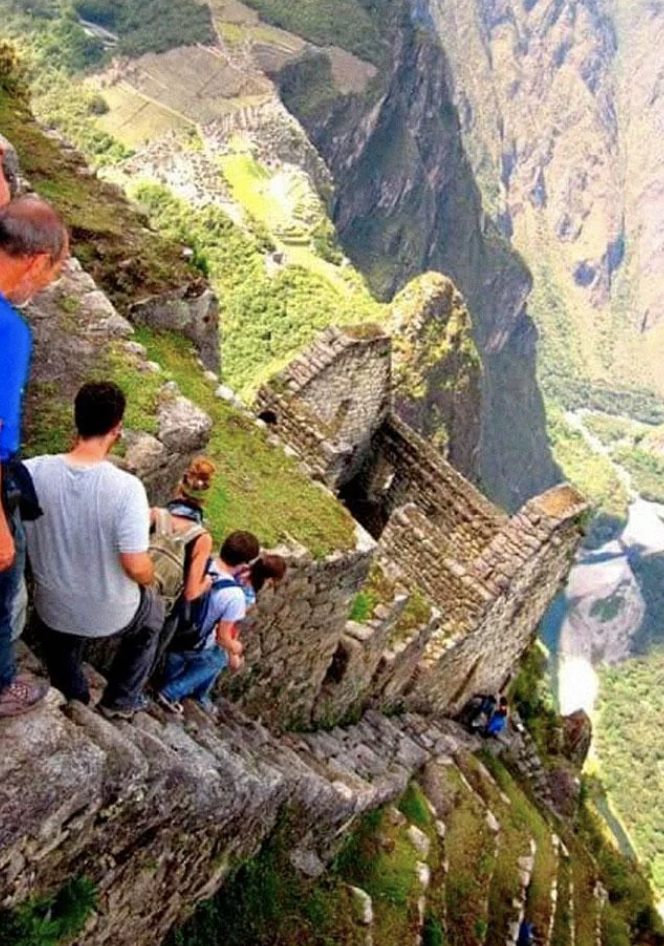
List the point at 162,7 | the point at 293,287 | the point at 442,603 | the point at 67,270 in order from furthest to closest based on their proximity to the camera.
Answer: the point at 162,7
the point at 293,287
the point at 442,603
the point at 67,270

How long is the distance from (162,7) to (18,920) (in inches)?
4563

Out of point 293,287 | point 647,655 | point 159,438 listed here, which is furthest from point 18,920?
point 647,655

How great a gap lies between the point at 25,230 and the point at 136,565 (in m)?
1.67

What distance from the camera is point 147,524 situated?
4934 millimetres

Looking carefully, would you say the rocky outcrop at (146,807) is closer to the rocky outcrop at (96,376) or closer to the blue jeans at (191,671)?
the blue jeans at (191,671)

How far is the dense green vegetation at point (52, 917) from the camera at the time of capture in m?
4.73

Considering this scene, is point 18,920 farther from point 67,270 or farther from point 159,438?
point 67,270

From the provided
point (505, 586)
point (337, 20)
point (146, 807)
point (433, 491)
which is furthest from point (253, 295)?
point (337, 20)

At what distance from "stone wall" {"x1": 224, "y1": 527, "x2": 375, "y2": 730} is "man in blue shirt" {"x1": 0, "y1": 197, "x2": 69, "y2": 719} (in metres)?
3.78

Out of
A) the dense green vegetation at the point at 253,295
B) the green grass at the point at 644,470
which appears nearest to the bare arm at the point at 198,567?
the dense green vegetation at the point at 253,295

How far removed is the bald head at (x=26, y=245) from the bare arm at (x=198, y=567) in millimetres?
2066

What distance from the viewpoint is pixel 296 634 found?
920cm

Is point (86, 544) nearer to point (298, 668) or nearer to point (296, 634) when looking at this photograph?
point (296, 634)

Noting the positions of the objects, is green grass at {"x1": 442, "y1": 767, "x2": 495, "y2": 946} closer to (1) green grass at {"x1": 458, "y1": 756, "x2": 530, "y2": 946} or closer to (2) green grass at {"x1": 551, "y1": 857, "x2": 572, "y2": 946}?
(1) green grass at {"x1": 458, "y1": 756, "x2": 530, "y2": 946}
